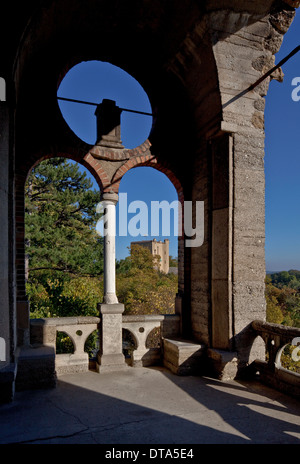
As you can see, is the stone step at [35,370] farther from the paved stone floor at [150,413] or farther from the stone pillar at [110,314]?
the stone pillar at [110,314]

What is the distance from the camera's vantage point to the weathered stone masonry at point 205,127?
3992mm

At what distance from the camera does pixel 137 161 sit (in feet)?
15.3

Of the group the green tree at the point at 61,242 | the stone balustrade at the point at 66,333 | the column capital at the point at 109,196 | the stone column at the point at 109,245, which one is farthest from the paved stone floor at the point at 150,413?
the green tree at the point at 61,242

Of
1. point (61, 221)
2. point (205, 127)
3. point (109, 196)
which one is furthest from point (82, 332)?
point (61, 221)

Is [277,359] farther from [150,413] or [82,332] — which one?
[82,332]

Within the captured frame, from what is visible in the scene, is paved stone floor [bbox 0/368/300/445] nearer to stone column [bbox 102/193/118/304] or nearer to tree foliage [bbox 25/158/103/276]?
stone column [bbox 102/193/118/304]

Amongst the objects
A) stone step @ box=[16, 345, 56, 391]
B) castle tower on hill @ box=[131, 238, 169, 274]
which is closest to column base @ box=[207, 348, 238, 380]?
stone step @ box=[16, 345, 56, 391]

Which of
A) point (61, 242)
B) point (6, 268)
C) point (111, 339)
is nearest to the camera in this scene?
point (6, 268)

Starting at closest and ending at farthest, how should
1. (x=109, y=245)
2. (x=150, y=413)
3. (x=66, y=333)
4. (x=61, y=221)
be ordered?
(x=150, y=413)
(x=66, y=333)
(x=109, y=245)
(x=61, y=221)

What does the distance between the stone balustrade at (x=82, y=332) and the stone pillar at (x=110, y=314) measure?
152 mm

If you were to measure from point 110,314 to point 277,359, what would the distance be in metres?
2.24

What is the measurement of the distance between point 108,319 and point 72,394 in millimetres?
1108

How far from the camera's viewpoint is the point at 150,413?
2.94m
